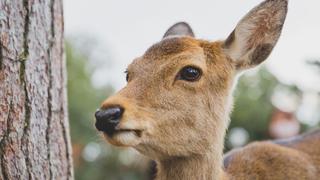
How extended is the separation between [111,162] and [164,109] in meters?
10.6

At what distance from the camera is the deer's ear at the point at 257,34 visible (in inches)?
190

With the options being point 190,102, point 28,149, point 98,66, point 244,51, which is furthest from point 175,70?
point 98,66

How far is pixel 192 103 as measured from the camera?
4512 mm

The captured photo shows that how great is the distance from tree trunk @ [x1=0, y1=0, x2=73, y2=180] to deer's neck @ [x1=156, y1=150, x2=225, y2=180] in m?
0.64

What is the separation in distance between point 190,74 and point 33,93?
3.24 feet

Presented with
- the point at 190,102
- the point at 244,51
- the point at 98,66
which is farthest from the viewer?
the point at 98,66

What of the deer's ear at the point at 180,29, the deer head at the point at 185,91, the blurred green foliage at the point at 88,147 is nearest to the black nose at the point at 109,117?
the deer head at the point at 185,91

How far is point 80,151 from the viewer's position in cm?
1457

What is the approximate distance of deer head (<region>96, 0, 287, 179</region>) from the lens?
411cm

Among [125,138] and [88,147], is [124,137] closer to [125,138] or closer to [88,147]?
[125,138]

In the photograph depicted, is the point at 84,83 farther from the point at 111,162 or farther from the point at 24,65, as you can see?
the point at 24,65

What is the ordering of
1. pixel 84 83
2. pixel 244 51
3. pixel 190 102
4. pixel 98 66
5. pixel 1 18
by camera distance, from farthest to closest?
pixel 98 66 < pixel 84 83 < pixel 244 51 < pixel 190 102 < pixel 1 18

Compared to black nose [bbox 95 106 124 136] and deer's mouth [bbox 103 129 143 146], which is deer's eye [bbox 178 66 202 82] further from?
black nose [bbox 95 106 124 136]

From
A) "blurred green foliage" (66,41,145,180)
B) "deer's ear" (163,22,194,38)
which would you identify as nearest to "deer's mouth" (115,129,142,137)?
"deer's ear" (163,22,194,38)
